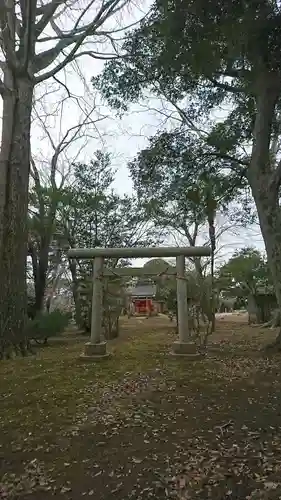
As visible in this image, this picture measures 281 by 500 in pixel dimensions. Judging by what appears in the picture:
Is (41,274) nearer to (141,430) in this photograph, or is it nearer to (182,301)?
(182,301)

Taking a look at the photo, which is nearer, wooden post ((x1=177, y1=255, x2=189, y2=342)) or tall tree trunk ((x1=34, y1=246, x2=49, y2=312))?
wooden post ((x1=177, y1=255, x2=189, y2=342))

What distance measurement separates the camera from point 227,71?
5.39 metres

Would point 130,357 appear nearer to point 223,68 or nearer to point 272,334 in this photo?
point 272,334

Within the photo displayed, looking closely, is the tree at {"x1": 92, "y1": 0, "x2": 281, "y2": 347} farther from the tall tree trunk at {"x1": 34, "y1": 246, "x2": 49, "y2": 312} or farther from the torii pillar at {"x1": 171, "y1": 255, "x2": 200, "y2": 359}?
the tall tree trunk at {"x1": 34, "y1": 246, "x2": 49, "y2": 312}

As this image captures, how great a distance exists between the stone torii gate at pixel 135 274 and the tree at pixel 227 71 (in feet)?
3.78

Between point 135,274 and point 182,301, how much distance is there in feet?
2.21

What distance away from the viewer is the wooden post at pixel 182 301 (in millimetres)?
4727

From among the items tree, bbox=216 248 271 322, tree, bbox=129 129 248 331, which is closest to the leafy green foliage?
tree, bbox=216 248 271 322

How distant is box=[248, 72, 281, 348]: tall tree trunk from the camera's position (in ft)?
16.3

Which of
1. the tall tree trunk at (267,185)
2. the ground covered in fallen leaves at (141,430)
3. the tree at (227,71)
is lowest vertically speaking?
the ground covered in fallen leaves at (141,430)

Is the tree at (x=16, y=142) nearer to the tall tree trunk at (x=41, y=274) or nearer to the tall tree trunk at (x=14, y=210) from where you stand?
the tall tree trunk at (x=14, y=210)

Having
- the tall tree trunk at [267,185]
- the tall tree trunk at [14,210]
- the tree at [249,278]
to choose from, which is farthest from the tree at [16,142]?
the tree at [249,278]

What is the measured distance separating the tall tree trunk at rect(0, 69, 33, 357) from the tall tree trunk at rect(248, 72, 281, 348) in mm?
3000

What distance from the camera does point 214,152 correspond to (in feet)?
20.6
